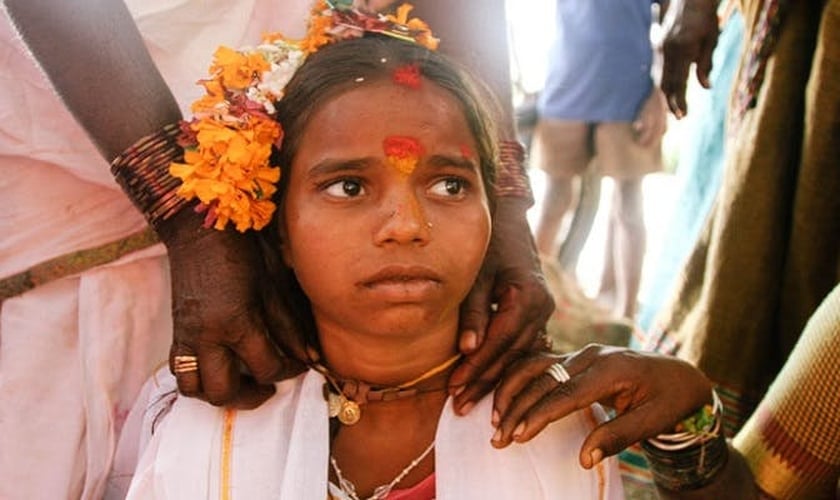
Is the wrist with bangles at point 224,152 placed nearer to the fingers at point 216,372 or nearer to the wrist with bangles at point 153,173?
the wrist with bangles at point 153,173

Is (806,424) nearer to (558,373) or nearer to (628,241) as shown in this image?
(558,373)

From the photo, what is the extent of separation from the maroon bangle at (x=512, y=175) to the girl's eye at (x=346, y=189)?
40cm

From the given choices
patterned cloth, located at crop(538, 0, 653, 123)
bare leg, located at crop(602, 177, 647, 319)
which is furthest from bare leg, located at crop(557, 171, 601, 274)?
patterned cloth, located at crop(538, 0, 653, 123)

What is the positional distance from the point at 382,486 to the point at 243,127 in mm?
718

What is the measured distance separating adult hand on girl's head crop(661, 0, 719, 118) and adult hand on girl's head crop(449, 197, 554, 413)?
81 centimetres

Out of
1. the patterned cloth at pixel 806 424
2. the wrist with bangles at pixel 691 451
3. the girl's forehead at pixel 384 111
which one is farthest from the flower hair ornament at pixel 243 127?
the patterned cloth at pixel 806 424

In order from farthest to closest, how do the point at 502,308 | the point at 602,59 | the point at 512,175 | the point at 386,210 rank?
the point at 602,59 → the point at 512,175 → the point at 502,308 → the point at 386,210

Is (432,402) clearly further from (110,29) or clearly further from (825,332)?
(110,29)

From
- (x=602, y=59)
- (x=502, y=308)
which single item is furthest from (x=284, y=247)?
(x=602, y=59)

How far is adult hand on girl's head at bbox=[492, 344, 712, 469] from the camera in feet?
5.33

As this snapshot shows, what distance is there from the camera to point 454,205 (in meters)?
1.70

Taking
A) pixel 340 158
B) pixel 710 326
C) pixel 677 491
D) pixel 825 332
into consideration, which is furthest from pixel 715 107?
pixel 340 158

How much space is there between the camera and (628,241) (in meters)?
5.06

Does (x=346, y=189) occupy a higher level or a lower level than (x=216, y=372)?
higher
